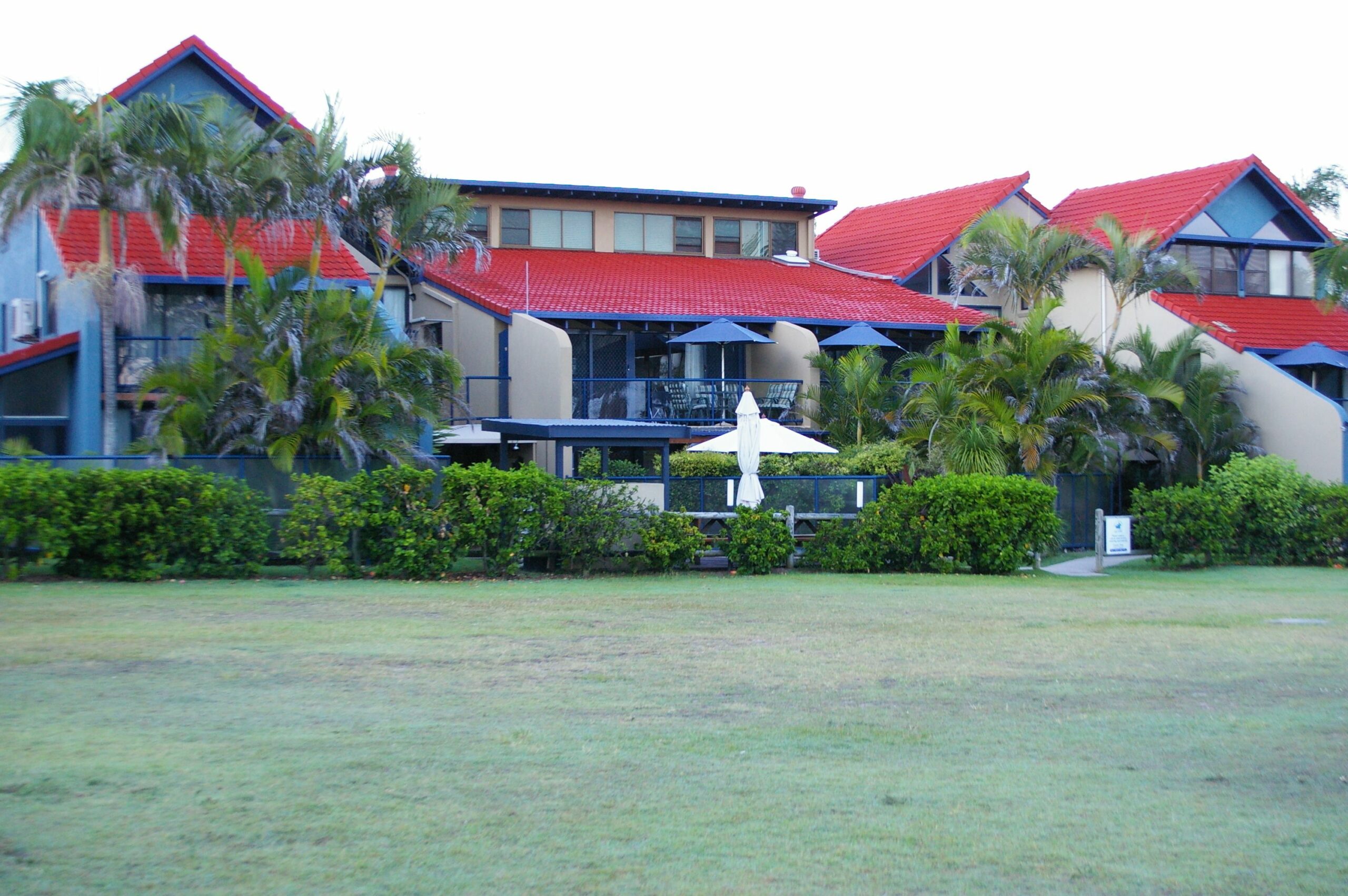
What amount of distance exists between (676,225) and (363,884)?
92.0 feet

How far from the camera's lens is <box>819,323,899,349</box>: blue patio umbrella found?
26656 millimetres

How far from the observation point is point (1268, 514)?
2162 cm

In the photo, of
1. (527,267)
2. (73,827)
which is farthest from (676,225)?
(73,827)

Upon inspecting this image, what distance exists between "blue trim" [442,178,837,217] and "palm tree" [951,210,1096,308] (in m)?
7.05

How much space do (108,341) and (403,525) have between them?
7.18 metres

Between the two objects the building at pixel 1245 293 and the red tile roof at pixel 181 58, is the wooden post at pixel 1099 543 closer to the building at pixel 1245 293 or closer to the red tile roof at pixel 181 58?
the building at pixel 1245 293

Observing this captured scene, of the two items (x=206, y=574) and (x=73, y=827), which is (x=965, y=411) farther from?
(x=73, y=827)

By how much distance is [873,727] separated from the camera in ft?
26.6

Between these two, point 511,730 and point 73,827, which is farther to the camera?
point 511,730

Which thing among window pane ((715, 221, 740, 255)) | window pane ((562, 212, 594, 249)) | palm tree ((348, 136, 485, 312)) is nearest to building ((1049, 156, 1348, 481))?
window pane ((715, 221, 740, 255))

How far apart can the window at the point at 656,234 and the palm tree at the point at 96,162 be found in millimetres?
13891

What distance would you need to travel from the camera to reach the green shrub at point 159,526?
1563cm

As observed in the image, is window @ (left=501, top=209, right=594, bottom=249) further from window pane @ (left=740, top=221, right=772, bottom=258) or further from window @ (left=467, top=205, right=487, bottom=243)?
window pane @ (left=740, top=221, right=772, bottom=258)

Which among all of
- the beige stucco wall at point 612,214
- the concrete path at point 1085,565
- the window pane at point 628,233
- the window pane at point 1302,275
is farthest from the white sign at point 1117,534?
the window pane at point 628,233
